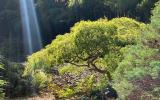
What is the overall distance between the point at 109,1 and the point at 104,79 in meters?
20.5

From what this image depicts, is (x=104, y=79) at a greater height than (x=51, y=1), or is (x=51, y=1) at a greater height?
(x=51, y=1)

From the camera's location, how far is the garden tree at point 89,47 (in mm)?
11094

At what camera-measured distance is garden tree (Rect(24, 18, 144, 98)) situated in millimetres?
11094

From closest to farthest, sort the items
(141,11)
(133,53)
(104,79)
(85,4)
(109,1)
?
(133,53) → (104,79) → (141,11) → (109,1) → (85,4)

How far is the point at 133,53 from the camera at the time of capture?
5.80m

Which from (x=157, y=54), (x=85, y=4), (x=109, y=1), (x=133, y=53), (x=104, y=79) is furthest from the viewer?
(x=85, y=4)

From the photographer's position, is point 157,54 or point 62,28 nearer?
point 157,54

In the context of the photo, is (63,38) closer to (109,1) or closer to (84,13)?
(109,1)

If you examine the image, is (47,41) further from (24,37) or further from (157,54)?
(157,54)

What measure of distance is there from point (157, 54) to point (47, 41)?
28897mm

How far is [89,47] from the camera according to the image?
11.2m

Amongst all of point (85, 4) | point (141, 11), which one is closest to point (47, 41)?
point (85, 4)

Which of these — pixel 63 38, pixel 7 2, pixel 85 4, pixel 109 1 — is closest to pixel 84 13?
pixel 85 4

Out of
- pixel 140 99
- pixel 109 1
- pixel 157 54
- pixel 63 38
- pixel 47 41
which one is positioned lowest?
pixel 140 99
